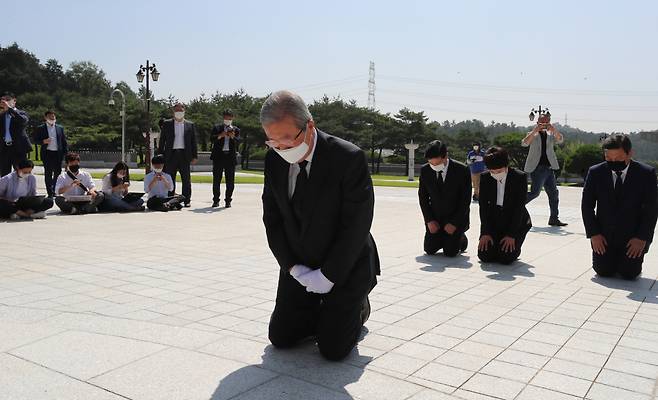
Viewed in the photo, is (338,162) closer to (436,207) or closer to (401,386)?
(401,386)

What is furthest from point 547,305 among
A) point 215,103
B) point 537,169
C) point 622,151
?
point 215,103

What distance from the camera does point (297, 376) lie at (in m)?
3.32

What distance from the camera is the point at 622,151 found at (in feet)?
20.7

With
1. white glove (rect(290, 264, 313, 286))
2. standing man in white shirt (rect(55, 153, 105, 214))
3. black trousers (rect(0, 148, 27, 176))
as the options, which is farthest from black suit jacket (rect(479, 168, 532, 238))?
black trousers (rect(0, 148, 27, 176))

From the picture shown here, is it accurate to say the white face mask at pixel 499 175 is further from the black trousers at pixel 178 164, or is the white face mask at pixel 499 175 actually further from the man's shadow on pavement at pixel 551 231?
the black trousers at pixel 178 164

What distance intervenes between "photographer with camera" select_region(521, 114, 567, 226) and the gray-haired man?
829 centimetres

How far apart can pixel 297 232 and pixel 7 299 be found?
2816 mm

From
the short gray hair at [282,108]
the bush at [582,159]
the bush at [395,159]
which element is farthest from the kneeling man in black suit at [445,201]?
the bush at [395,159]

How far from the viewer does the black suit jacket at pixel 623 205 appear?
621cm

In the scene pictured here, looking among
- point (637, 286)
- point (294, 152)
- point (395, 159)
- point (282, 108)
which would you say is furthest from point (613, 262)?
point (395, 159)

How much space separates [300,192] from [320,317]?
0.81 meters

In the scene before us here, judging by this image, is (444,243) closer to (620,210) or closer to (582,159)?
(620,210)

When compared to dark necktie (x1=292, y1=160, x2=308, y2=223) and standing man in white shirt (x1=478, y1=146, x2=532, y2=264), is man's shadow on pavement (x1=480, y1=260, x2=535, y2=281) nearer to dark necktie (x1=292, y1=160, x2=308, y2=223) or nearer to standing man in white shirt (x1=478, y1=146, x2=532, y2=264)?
standing man in white shirt (x1=478, y1=146, x2=532, y2=264)

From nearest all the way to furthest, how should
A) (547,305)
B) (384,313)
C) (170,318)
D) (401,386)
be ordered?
(401,386), (170,318), (384,313), (547,305)
